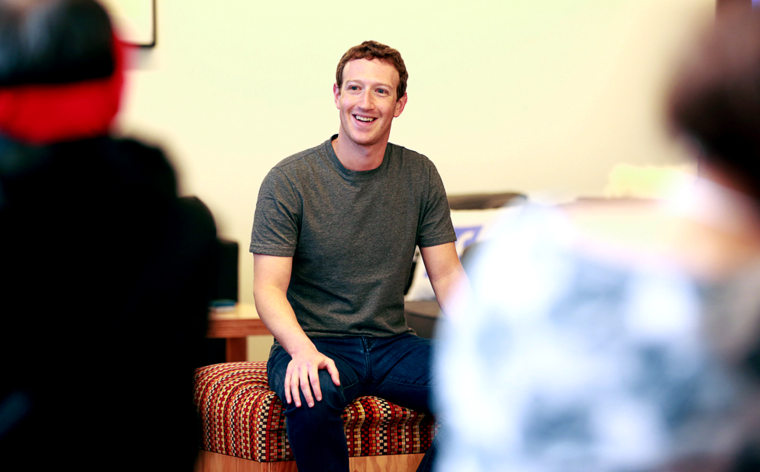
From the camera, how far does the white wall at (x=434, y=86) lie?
3.99m

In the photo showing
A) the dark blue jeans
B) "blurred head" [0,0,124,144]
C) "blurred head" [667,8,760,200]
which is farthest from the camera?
the dark blue jeans

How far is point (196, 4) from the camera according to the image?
3.96 meters

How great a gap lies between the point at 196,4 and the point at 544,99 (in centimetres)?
179

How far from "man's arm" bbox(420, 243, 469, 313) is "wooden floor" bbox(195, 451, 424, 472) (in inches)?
14.6

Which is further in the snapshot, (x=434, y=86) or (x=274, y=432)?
(x=434, y=86)

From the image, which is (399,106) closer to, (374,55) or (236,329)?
(374,55)

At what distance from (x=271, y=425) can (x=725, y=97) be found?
1.46 meters

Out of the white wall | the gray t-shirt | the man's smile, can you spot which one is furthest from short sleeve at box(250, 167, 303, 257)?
the white wall

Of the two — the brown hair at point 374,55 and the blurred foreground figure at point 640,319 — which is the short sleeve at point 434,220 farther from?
the blurred foreground figure at point 640,319

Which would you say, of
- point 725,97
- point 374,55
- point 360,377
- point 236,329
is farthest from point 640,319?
point 236,329

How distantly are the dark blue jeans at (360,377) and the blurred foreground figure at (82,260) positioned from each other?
838mm

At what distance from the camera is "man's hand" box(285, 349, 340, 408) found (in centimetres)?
173

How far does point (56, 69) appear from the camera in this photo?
2.61ft

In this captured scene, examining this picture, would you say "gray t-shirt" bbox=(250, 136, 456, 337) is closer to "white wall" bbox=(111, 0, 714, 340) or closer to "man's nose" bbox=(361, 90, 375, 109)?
"man's nose" bbox=(361, 90, 375, 109)
